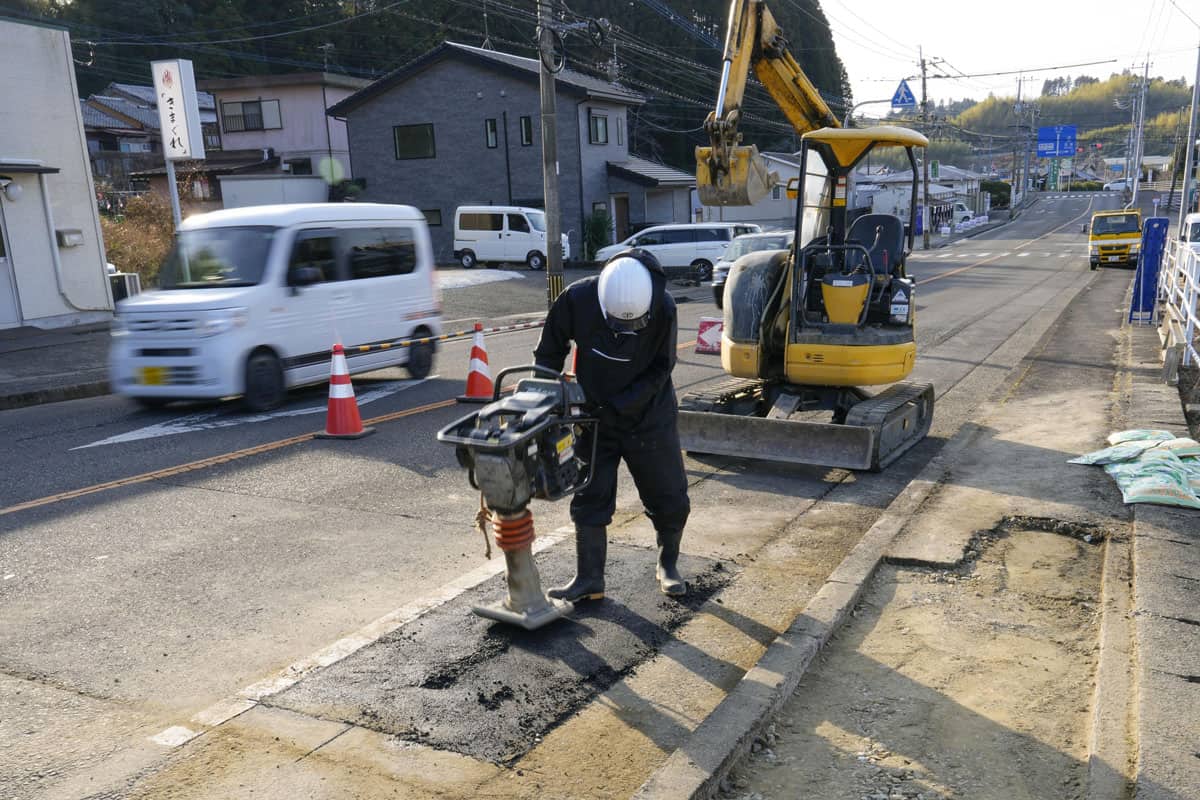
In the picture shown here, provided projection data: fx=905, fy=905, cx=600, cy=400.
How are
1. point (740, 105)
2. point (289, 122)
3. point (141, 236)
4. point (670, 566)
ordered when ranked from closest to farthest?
1. point (670, 566)
2. point (740, 105)
3. point (141, 236)
4. point (289, 122)

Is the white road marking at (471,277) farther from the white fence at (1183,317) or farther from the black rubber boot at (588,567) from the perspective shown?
the black rubber boot at (588,567)

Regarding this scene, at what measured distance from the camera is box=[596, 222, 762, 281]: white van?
88.7 ft

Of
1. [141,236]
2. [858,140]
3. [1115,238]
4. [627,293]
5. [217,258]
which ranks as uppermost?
[858,140]

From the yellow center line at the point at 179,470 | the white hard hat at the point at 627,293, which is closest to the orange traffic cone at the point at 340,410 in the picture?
the yellow center line at the point at 179,470

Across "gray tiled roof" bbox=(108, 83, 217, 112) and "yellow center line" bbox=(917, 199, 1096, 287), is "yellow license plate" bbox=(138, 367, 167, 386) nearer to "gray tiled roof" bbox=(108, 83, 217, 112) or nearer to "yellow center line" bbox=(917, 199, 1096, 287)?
"yellow center line" bbox=(917, 199, 1096, 287)

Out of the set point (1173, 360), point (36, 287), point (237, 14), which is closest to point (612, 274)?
point (1173, 360)

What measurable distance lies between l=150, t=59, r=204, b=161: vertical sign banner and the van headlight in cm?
938

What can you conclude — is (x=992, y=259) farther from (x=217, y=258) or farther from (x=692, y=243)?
(x=217, y=258)

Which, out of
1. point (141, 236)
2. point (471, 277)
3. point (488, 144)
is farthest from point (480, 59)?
point (141, 236)

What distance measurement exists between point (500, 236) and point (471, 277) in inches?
123

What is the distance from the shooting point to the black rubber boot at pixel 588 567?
185 inches

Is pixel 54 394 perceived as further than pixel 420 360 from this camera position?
No

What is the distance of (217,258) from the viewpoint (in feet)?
33.1

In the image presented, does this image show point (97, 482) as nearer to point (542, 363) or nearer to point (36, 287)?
point (542, 363)
